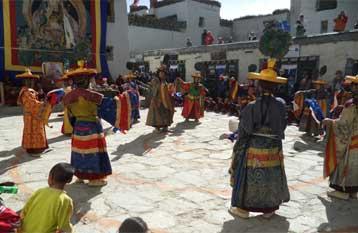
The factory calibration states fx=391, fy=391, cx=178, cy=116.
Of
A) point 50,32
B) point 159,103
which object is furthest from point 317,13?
point 159,103

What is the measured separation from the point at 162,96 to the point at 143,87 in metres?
8.35

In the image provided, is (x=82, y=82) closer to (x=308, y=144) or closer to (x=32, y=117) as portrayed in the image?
(x=32, y=117)

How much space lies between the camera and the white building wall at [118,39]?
783 inches

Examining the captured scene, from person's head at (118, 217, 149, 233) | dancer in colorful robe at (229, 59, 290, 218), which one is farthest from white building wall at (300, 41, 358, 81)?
A: person's head at (118, 217, 149, 233)

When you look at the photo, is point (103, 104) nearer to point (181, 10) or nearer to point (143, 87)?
point (143, 87)

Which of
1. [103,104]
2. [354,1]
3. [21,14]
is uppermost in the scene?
[354,1]

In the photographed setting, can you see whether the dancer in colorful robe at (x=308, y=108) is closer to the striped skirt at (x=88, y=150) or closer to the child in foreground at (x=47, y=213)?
the striped skirt at (x=88, y=150)

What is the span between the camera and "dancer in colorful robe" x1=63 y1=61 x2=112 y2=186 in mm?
5387

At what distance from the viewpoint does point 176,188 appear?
568 cm

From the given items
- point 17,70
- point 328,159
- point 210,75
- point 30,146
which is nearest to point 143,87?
point 210,75

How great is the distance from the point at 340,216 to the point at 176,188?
2.21 metres

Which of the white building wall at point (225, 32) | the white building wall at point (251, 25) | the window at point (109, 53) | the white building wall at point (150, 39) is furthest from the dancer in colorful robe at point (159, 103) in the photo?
the white building wall at point (225, 32)

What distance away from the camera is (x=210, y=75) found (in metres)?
20.3

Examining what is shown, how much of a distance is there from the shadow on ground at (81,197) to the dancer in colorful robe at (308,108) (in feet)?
19.4
